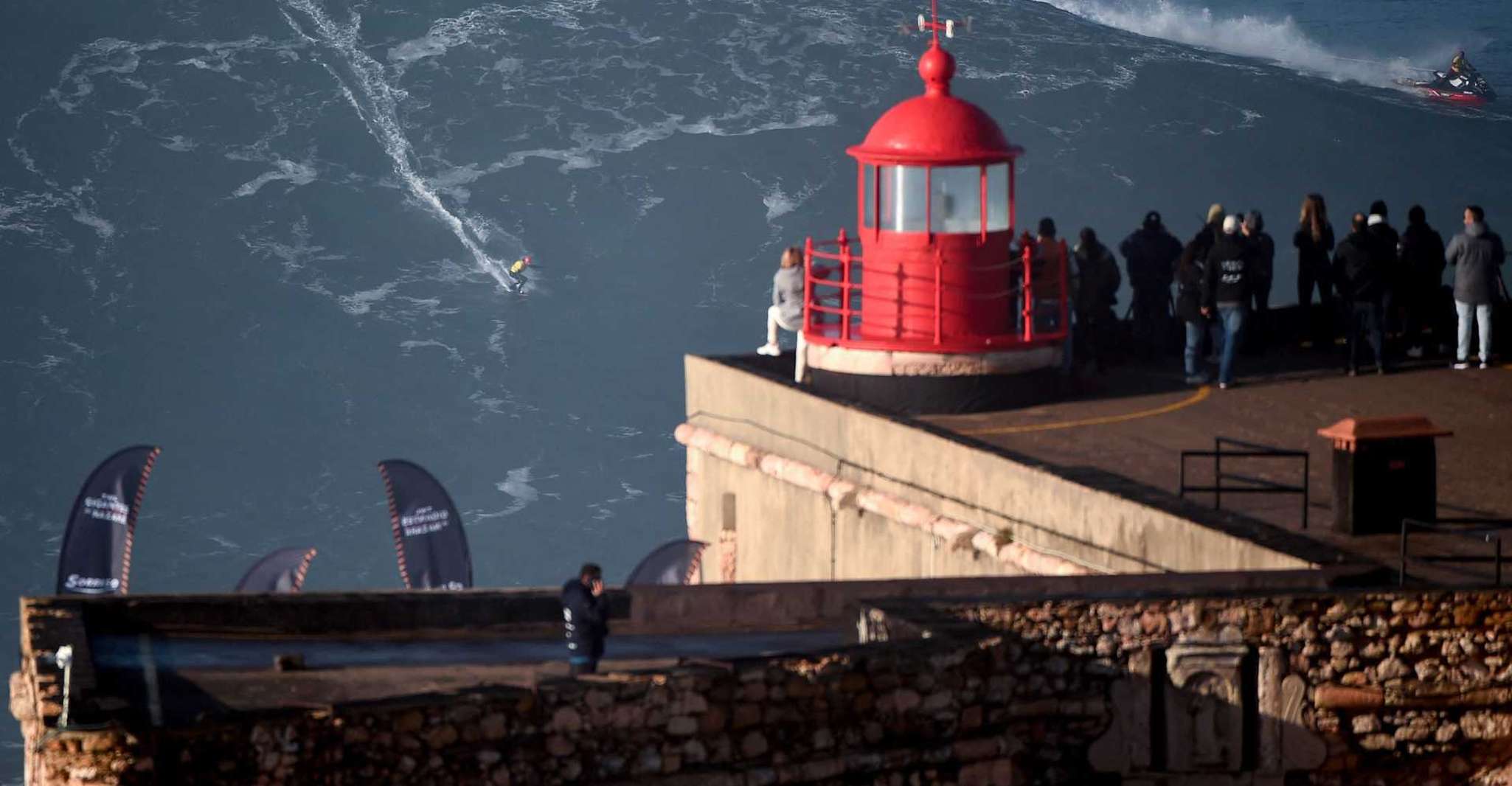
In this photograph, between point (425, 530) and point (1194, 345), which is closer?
point (425, 530)

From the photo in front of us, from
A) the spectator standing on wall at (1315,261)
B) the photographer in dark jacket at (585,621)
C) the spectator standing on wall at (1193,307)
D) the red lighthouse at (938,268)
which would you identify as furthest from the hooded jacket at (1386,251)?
the photographer in dark jacket at (585,621)

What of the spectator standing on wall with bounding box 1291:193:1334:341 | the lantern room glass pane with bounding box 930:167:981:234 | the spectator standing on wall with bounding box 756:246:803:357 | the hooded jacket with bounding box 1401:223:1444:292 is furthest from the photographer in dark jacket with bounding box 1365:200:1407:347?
the spectator standing on wall with bounding box 756:246:803:357

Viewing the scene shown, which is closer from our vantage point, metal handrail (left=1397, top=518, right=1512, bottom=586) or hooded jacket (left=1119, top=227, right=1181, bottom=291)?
metal handrail (left=1397, top=518, right=1512, bottom=586)

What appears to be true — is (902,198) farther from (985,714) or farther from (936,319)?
(985,714)

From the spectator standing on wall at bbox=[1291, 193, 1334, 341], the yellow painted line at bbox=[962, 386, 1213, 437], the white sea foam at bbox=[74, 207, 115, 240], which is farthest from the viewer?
the white sea foam at bbox=[74, 207, 115, 240]

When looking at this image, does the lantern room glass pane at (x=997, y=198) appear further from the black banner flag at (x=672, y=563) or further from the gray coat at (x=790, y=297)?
the black banner flag at (x=672, y=563)

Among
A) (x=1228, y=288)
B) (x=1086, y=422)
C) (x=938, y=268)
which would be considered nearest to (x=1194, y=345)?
(x=1228, y=288)

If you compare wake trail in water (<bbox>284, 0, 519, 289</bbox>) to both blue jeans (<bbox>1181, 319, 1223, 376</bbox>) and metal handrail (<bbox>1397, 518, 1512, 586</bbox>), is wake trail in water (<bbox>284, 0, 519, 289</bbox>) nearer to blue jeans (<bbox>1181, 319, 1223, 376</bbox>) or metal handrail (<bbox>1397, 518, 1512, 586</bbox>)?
blue jeans (<bbox>1181, 319, 1223, 376</bbox>)
